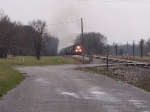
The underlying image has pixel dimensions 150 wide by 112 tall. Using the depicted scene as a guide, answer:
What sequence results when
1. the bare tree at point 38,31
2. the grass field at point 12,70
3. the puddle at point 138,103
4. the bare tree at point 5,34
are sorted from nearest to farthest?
1. the puddle at point 138,103
2. the grass field at point 12,70
3. the bare tree at point 5,34
4. the bare tree at point 38,31

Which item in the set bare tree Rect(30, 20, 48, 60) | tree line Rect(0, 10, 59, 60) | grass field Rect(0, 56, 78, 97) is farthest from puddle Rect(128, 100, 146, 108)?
bare tree Rect(30, 20, 48, 60)

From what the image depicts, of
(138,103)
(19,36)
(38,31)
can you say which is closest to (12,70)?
(138,103)

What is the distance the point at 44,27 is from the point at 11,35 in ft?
66.0

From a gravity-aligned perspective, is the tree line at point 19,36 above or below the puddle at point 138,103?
above

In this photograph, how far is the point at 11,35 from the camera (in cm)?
7625

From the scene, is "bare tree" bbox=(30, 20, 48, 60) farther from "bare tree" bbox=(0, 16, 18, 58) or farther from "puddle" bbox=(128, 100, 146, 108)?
"puddle" bbox=(128, 100, 146, 108)

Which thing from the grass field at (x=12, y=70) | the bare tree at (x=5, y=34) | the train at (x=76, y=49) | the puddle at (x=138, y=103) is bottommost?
the puddle at (x=138, y=103)

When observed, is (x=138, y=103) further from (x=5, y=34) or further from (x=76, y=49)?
(x=76, y=49)

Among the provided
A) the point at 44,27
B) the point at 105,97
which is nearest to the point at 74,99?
the point at 105,97

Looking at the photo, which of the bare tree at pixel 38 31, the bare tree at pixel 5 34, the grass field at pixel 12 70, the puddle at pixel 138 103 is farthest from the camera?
the bare tree at pixel 38 31

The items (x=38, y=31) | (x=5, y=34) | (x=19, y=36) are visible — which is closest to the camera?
(x=5, y=34)

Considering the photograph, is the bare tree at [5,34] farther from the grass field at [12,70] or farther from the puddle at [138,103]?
the puddle at [138,103]

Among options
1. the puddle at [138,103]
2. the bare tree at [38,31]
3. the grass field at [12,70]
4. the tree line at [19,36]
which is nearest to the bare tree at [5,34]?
the tree line at [19,36]

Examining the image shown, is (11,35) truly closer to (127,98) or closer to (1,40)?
(1,40)
